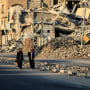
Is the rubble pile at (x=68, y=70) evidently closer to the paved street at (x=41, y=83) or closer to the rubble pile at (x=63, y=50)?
the paved street at (x=41, y=83)

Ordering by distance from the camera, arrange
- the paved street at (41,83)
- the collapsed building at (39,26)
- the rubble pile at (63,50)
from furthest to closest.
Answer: the collapsed building at (39,26) < the rubble pile at (63,50) < the paved street at (41,83)

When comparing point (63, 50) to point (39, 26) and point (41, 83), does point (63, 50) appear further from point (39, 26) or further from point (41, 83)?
point (41, 83)

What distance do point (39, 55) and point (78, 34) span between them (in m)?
11.4

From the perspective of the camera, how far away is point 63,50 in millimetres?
28625

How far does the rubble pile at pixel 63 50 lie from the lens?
1089 inches

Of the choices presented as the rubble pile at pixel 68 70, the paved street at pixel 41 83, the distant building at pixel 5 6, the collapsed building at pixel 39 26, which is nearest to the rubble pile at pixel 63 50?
the collapsed building at pixel 39 26

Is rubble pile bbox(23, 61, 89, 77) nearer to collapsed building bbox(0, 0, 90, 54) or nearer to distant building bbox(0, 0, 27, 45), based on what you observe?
collapsed building bbox(0, 0, 90, 54)

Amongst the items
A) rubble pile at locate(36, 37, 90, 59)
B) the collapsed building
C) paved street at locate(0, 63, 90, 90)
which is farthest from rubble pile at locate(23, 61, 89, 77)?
the collapsed building

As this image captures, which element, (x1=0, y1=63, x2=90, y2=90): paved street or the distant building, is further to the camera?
the distant building

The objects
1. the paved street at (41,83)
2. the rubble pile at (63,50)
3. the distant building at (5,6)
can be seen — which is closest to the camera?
the paved street at (41,83)

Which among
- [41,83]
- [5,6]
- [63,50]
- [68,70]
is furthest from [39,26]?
[41,83]

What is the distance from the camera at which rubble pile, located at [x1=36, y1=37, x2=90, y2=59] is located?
90.7 ft

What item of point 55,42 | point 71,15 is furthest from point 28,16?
point 55,42

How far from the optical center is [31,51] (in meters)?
15.7
